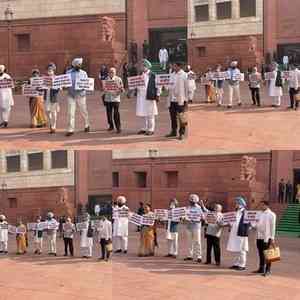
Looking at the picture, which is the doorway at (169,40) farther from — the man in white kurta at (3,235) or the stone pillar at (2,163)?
the man in white kurta at (3,235)

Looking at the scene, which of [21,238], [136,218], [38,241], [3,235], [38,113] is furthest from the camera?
[3,235]

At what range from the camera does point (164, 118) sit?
41.5 feet

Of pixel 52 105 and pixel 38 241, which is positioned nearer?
pixel 52 105

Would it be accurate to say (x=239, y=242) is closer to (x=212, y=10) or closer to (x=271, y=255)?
(x=271, y=255)

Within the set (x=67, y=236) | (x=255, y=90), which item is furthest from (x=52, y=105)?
(x=255, y=90)

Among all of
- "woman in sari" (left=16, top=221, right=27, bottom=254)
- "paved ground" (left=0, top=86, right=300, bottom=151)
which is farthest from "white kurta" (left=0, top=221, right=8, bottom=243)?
"paved ground" (left=0, top=86, right=300, bottom=151)

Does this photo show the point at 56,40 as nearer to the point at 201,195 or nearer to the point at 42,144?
the point at 201,195

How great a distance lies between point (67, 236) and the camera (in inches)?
501

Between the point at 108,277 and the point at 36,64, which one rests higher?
the point at 36,64

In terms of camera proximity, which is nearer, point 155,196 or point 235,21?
point 155,196

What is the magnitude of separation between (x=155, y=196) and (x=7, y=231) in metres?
6.84

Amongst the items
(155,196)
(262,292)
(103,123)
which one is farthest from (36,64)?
(262,292)

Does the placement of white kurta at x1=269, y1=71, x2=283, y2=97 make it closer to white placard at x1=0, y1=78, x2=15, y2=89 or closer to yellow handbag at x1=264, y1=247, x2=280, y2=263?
white placard at x1=0, y1=78, x2=15, y2=89

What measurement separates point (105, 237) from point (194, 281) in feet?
8.38
